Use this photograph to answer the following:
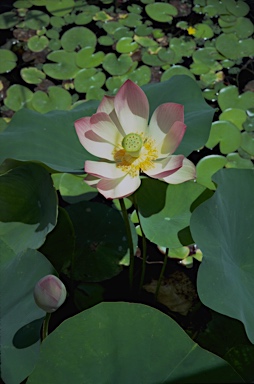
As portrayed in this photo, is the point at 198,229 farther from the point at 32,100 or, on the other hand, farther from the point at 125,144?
the point at 32,100

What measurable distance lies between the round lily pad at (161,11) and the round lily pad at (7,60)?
2.43 feet

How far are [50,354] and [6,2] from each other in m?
2.18

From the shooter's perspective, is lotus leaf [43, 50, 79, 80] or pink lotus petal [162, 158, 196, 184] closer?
pink lotus petal [162, 158, 196, 184]

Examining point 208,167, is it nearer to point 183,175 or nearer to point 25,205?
point 183,175

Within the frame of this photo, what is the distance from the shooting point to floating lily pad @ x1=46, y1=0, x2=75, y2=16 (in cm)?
250

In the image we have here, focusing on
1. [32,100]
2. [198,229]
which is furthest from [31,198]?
[32,100]

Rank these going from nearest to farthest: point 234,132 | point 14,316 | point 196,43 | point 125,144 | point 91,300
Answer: point 14,316
point 125,144
point 91,300
point 234,132
point 196,43

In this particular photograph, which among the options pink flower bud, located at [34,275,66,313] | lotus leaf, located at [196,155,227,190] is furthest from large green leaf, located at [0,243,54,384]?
lotus leaf, located at [196,155,227,190]

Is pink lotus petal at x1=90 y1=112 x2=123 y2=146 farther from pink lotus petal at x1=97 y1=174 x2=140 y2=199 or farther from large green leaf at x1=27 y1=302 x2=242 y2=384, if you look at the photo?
large green leaf at x1=27 y1=302 x2=242 y2=384

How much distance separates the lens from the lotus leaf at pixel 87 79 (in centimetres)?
219

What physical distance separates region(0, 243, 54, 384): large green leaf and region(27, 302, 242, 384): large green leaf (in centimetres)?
10

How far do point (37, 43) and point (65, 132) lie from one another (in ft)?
3.90

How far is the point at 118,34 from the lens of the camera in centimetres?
242

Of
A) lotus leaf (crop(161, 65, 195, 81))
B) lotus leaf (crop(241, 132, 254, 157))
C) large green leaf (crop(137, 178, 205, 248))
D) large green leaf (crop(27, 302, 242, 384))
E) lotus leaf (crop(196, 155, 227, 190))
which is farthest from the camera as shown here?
lotus leaf (crop(161, 65, 195, 81))
